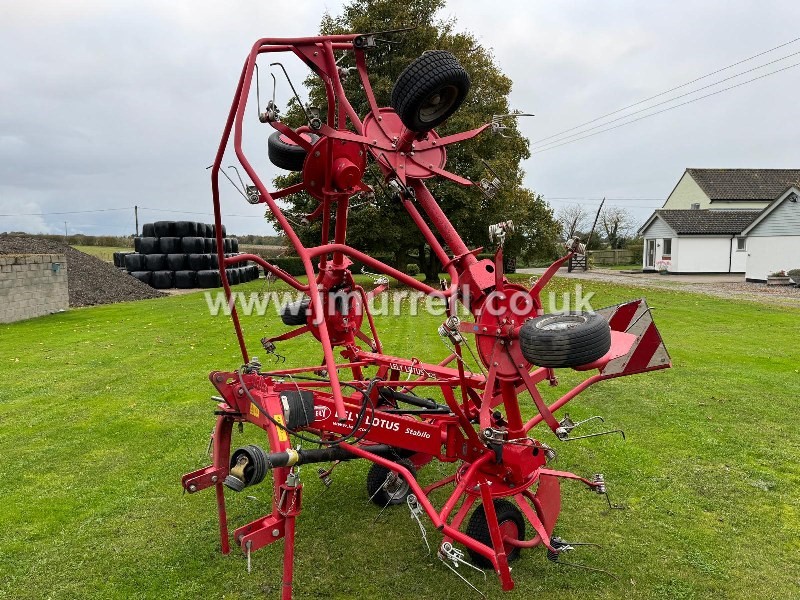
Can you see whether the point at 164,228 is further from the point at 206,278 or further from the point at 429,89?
the point at 429,89

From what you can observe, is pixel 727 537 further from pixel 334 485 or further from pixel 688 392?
pixel 688 392

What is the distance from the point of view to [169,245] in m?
30.7

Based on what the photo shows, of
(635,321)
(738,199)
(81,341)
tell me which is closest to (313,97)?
(81,341)

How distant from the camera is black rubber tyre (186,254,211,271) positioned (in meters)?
30.8

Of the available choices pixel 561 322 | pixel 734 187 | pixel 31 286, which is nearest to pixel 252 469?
pixel 561 322

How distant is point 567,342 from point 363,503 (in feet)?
9.68

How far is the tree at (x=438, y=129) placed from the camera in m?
21.1

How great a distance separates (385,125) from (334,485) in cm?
357

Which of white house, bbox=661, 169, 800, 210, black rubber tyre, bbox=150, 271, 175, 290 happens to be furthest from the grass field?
A: white house, bbox=661, 169, 800, 210

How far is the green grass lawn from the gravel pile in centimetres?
1351

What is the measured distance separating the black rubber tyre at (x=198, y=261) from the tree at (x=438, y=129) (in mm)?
9111

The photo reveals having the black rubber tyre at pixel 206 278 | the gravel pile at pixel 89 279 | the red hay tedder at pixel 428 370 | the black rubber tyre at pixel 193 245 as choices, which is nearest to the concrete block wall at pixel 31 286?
the gravel pile at pixel 89 279

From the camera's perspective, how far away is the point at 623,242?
55.2 meters

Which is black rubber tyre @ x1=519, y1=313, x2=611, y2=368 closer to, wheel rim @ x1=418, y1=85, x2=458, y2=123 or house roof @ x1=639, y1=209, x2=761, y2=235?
wheel rim @ x1=418, y1=85, x2=458, y2=123
